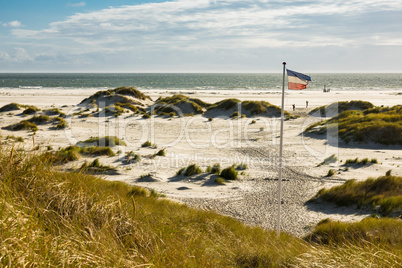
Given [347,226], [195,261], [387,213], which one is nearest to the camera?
[195,261]

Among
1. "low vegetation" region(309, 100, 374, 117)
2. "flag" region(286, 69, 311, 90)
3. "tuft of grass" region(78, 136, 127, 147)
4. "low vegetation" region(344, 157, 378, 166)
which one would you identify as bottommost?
"low vegetation" region(344, 157, 378, 166)

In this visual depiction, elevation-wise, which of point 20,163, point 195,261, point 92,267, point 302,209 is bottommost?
point 302,209

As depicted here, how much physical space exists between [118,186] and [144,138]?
17.0 m

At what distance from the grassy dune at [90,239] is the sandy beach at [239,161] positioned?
2.07m

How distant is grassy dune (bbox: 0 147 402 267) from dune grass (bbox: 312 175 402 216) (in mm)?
6962

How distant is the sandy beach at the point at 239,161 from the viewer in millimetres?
12992

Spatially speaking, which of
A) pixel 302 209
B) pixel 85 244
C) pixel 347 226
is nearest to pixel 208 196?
pixel 302 209

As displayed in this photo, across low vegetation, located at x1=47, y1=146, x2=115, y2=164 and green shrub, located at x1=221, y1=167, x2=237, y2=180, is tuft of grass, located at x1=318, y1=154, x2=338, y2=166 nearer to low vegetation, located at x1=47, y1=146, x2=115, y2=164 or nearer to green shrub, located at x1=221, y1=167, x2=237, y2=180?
green shrub, located at x1=221, y1=167, x2=237, y2=180

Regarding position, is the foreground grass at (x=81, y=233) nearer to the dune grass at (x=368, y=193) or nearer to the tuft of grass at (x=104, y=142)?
the dune grass at (x=368, y=193)

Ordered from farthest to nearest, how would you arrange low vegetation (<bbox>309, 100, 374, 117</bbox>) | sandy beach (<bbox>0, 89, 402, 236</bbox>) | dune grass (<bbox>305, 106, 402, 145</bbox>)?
low vegetation (<bbox>309, 100, 374, 117</bbox>), dune grass (<bbox>305, 106, 402, 145</bbox>), sandy beach (<bbox>0, 89, 402, 236</bbox>)

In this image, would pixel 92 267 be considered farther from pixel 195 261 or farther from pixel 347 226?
pixel 347 226

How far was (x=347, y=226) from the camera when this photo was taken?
8.85m

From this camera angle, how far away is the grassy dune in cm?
399

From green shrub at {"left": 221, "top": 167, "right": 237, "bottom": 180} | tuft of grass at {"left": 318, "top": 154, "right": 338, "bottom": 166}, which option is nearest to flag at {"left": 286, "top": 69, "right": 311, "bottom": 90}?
green shrub at {"left": 221, "top": 167, "right": 237, "bottom": 180}
